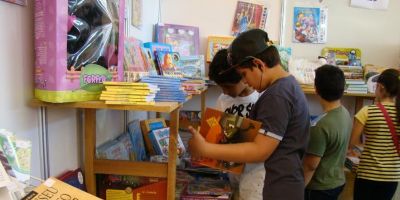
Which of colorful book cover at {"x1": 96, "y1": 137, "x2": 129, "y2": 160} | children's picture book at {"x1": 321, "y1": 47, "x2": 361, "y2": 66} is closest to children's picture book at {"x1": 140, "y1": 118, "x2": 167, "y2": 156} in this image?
colorful book cover at {"x1": 96, "y1": 137, "x2": 129, "y2": 160}

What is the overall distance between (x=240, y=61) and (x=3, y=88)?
729 mm

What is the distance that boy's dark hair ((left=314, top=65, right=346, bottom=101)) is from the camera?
170 cm

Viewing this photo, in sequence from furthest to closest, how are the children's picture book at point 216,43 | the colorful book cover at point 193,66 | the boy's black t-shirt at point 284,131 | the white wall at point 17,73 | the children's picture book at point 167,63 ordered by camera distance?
the children's picture book at point 216,43 → the colorful book cover at point 193,66 → the children's picture book at point 167,63 → the boy's black t-shirt at point 284,131 → the white wall at point 17,73

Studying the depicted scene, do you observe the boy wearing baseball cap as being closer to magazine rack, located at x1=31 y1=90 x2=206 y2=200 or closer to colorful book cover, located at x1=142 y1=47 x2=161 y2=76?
magazine rack, located at x1=31 y1=90 x2=206 y2=200

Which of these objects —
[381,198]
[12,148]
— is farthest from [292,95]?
[381,198]

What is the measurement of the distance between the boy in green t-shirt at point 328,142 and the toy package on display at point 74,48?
104cm

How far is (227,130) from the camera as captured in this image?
49.1 inches

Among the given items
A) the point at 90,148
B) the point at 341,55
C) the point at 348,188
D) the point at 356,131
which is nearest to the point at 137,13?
the point at 90,148

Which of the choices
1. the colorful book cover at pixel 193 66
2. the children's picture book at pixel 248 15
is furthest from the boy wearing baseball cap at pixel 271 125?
the children's picture book at pixel 248 15

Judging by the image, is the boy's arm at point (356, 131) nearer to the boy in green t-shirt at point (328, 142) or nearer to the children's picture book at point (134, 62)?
the boy in green t-shirt at point (328, 142)

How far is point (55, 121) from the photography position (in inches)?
47.5

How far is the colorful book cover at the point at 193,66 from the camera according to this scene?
2.46m

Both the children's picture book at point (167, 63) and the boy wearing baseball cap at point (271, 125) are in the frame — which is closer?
the boy wearing baseball cap at point (271, 125)

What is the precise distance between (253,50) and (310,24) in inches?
80.1
